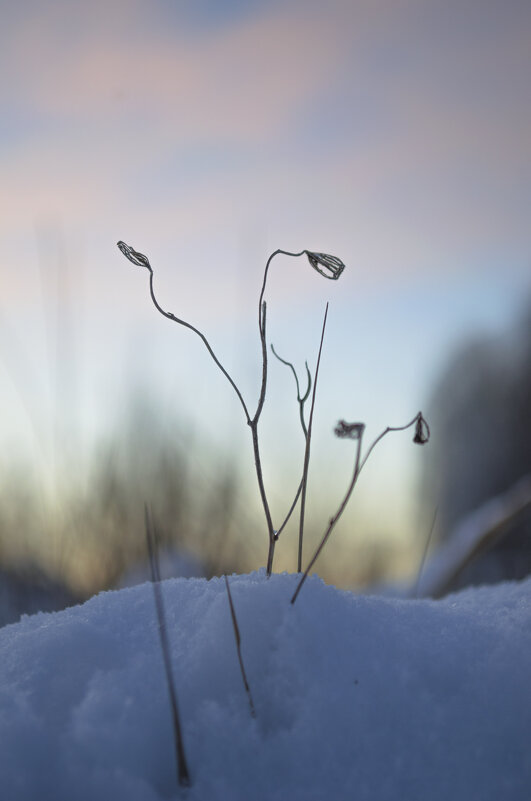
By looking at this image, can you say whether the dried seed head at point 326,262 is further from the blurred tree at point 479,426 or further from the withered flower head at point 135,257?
the blurred tree at point 479,426

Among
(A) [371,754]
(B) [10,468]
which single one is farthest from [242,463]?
(A) [371,754]

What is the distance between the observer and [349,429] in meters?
0.80

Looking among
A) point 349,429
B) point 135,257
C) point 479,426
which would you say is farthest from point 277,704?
point 479,426

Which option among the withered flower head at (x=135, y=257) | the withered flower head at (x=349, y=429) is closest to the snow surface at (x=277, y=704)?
the withered flower head at (x=349, y=429)

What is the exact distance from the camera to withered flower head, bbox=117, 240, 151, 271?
34.6 inches

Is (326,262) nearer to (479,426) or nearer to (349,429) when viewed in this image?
(349,429)

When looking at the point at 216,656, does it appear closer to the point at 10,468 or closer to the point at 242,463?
the point at 242,463

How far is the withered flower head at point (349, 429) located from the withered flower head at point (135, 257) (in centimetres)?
38

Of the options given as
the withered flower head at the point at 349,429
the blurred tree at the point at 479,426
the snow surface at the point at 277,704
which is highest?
the withered flower head at the point at 349,429

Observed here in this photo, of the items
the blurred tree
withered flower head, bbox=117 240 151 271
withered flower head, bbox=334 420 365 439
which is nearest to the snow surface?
withered flower head, bbox=334 420 365 439

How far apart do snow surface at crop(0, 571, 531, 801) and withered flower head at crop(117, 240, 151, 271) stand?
19.8 inches

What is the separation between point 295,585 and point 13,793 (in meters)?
0.38

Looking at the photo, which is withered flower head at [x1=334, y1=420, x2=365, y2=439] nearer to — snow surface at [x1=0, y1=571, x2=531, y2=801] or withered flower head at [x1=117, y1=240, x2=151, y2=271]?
snow surface at [x1=0, y1=571, x2=531, y2=801]

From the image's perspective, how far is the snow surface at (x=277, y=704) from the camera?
1.92 feet
